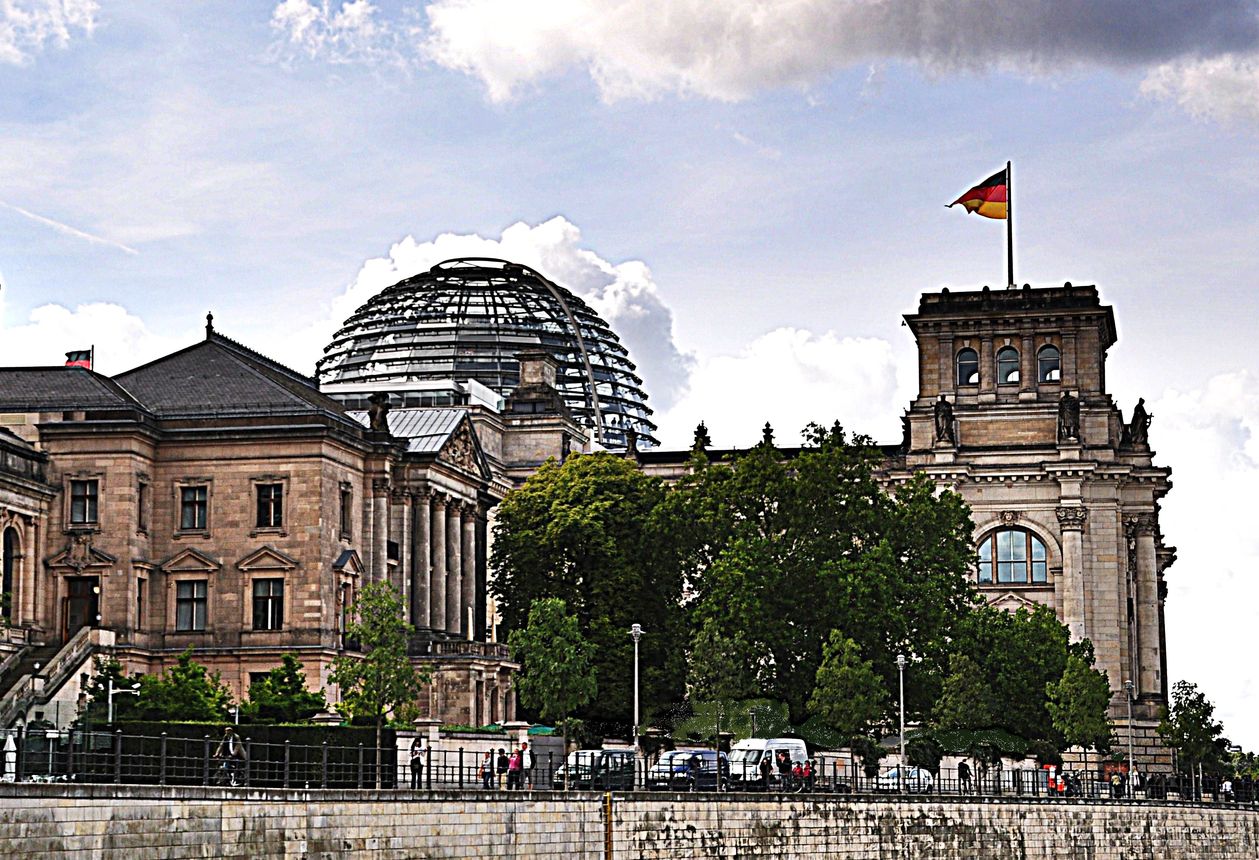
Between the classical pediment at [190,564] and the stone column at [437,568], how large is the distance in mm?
14623

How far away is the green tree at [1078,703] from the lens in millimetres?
103688

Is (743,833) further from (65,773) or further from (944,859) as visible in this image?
(65,773)

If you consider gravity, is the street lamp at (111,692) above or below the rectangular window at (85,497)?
below

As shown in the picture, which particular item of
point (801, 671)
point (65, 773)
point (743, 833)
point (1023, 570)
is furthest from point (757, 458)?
point (65, 773)

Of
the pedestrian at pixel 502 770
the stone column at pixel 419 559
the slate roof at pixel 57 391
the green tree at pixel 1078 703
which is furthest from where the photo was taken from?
the stone column at pixel 419 559

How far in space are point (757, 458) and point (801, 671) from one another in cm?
1115

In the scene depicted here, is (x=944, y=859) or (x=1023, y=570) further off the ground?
(x=1023, y=570)

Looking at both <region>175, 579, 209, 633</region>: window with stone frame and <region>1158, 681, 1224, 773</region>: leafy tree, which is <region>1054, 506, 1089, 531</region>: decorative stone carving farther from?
<region>175, 579, 209, 633</region>: window with stone frame

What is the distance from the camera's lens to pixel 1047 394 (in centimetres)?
13000

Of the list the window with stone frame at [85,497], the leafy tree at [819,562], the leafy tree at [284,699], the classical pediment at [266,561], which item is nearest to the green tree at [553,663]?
the leafy tree at [819,562]

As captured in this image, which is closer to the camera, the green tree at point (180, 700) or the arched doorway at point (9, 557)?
the green tree at point (180, 700)

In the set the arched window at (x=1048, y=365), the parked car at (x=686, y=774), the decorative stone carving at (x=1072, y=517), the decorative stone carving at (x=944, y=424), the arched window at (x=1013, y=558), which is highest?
the arched window at (x=1048, y=365)

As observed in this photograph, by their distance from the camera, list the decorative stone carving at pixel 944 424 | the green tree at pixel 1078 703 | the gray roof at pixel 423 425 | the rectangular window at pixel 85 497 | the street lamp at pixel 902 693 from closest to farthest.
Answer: the street lamp at pixel 902 693
the rectangular window at pixel 85 497
the green tree at pixel 1078 703
the gray roof at pixel 423 425
the decorative stone carving at pixel 944 424

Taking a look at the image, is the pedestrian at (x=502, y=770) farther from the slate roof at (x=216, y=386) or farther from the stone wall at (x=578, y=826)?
the slate roof at (x=216, y=386)
